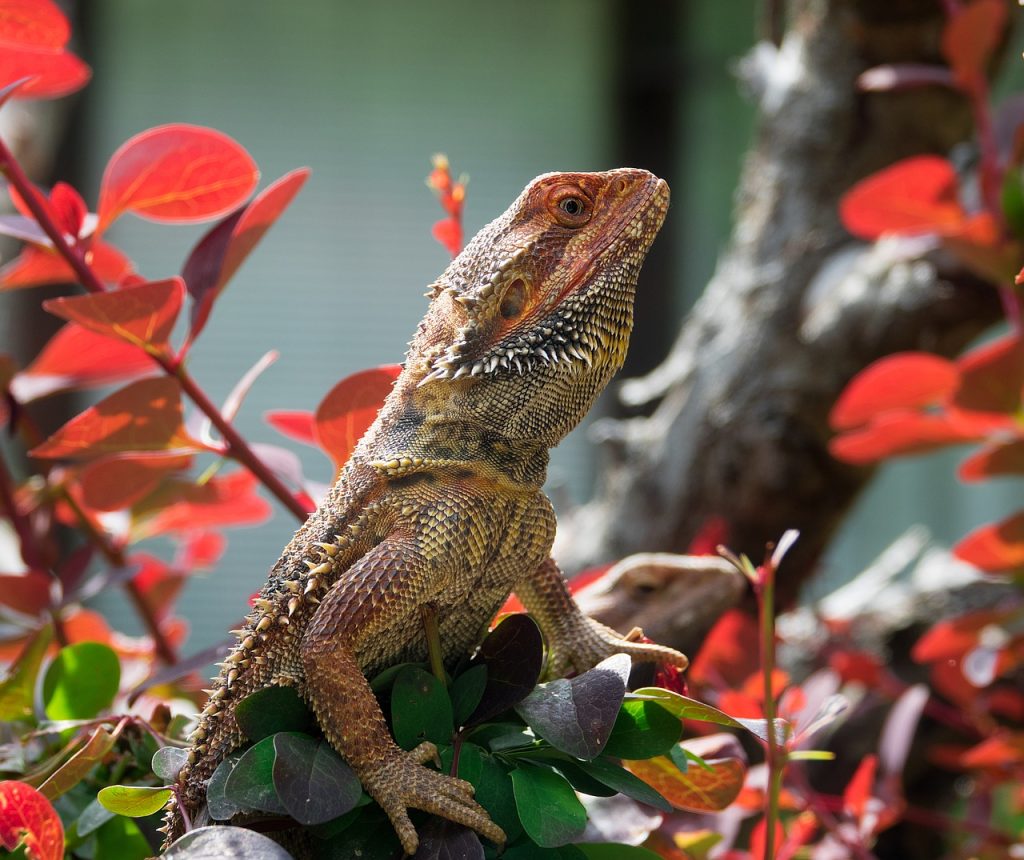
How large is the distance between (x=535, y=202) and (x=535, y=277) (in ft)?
0.22

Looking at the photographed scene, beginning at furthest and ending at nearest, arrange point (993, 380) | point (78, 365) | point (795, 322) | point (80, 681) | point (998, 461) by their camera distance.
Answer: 1. point (795, 322)
2. point (998, 461)
3. point (993, 380)
4. point (78, 365)
5. point (80, 681)

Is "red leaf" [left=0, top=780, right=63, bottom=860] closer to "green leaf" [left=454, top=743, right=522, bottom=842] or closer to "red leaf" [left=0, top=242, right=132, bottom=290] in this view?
→ "green leaf" [left=454, top=743, right=522, bottom=842]

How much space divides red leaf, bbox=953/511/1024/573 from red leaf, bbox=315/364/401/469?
3.10 feet

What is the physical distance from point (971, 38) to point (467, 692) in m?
1.30

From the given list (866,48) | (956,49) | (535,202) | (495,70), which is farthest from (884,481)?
(535,202)

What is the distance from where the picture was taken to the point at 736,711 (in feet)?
3.53

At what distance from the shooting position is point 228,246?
3.47 ft

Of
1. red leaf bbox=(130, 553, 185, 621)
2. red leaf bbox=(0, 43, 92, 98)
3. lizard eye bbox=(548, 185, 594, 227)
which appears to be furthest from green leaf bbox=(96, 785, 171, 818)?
red leaf bbox=(130, 553, 185, 621)

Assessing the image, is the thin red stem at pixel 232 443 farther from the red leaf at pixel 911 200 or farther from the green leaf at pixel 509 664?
the red leaf at pixel 911 200

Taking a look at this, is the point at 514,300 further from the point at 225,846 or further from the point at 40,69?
the point at 40,69

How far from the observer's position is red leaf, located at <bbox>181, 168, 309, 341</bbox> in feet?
3.36

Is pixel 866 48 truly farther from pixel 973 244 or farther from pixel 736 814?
pixel 736 814

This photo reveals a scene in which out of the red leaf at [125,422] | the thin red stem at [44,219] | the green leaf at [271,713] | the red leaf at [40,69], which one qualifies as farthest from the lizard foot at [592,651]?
the red leaf at [40,69]

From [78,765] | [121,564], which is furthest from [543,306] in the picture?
[121,564]
